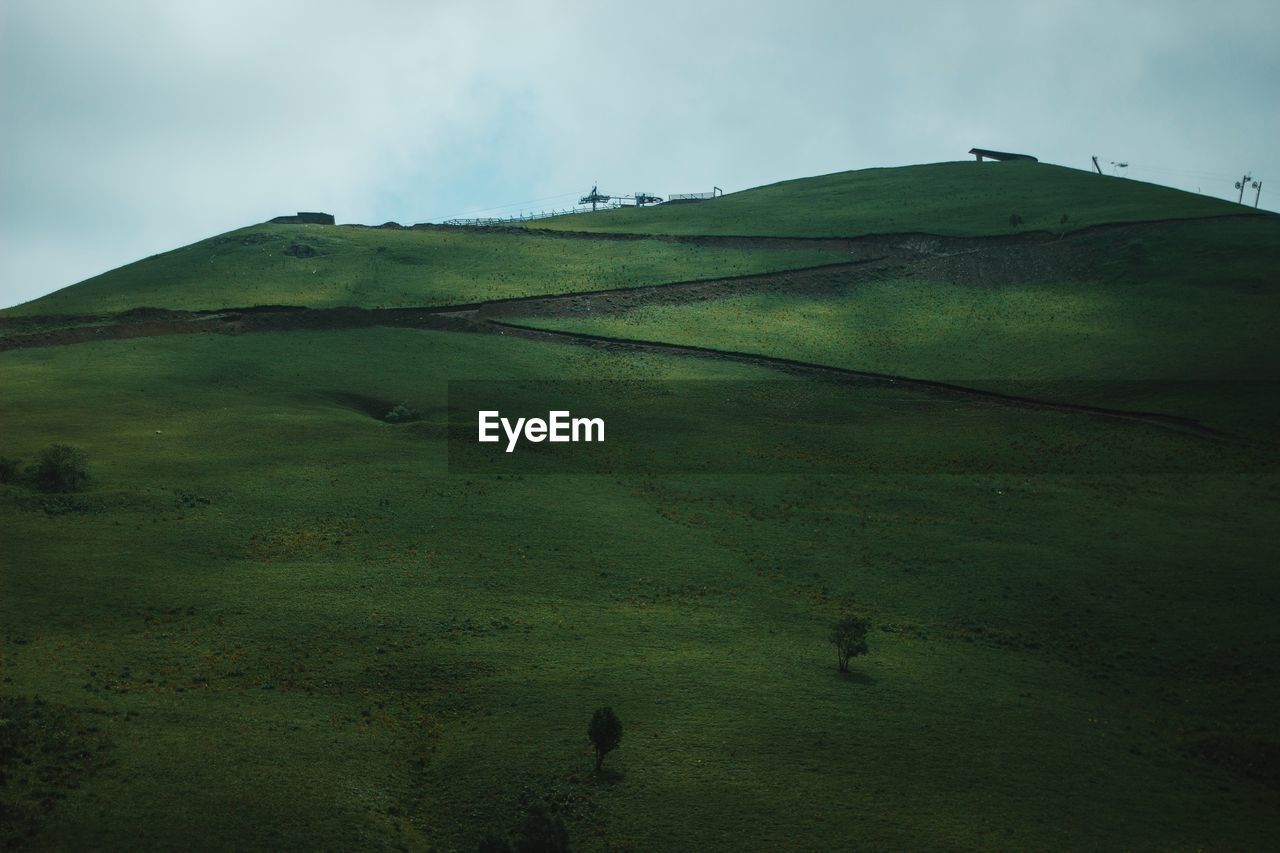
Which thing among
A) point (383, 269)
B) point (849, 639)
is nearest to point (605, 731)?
point (849, 639)

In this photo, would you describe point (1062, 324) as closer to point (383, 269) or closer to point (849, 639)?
point (849, 639)

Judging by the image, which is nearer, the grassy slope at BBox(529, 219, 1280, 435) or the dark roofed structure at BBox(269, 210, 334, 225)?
the grassy slope at BBox(529, 219, 1280, 435)

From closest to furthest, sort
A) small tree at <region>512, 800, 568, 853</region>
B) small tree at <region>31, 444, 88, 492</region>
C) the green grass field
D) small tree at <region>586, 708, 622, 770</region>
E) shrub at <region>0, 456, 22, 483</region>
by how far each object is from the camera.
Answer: small tree at <region>512, 800, 568, 853</region> < the green grass field < small tree at <region>586, 708, 622, 770</region> < small tree at <region>31, 444, 88, 492</region> < shrub at <region>0, 456, 22, 483</region>

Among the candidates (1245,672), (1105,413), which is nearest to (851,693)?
(1245,672)

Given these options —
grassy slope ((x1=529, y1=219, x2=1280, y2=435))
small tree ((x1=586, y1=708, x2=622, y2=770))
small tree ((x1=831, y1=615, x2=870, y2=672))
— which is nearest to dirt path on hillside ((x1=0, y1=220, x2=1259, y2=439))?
grassy slope ((x1=529, y1=219, x2=1280, y2=435))

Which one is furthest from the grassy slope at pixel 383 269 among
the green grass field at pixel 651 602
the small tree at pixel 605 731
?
the small tree at pixel 605 731

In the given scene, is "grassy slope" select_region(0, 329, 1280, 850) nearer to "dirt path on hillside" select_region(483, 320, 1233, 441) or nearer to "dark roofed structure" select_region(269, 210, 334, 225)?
"dirt path on hillside" select_region(483, 320, 1233, 441)
